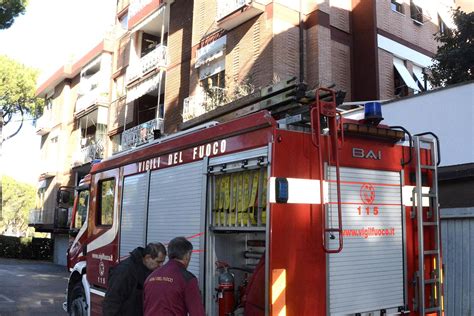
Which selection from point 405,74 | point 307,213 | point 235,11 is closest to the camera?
point 307,213

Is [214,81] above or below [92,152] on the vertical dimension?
above

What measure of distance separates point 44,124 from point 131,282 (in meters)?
31.9

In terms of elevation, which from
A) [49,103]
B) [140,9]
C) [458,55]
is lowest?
[458,55]

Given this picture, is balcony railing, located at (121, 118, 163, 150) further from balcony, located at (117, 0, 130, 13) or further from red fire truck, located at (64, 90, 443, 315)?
red fire truck, located at (64, 90, 443, 315)

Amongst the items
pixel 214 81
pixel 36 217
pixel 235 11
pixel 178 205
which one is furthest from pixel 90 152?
pixel 178 205

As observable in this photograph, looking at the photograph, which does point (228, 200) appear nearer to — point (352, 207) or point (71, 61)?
point (352, 207)

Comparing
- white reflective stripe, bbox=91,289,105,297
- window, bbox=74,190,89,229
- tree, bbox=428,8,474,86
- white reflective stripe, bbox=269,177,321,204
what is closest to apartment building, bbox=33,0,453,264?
tree, bbox=428,8,474,86

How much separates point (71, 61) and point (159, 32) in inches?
378

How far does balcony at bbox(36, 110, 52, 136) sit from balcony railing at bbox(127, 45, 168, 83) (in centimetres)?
1247

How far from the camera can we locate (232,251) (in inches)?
200

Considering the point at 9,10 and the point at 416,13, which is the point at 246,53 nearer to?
the point at 9,10

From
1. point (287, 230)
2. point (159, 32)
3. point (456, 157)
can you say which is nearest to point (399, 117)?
point (456, 157)

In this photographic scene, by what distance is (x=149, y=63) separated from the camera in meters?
21.8

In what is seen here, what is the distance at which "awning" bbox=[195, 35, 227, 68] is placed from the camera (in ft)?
54.8
